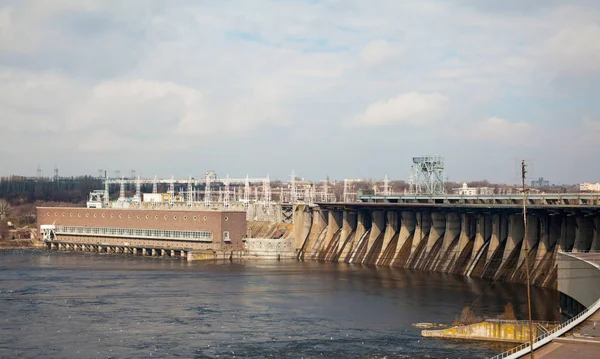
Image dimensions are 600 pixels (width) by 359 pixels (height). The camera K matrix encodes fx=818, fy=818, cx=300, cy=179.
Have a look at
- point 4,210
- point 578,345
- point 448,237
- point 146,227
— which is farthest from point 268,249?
point 4,210

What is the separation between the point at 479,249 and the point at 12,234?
58.9 metres

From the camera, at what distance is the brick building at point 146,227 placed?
3049 inches

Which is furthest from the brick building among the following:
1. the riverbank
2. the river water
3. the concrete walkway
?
the concrete walkway

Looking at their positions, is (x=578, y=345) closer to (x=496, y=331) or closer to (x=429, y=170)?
(x=496, y=331)

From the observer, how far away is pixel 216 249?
77.2m

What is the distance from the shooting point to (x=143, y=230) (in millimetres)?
83250

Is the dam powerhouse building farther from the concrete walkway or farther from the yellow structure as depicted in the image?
the concrete walkway

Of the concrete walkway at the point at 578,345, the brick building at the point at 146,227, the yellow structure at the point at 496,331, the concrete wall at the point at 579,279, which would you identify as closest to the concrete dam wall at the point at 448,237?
the brick building at the point at 146,227

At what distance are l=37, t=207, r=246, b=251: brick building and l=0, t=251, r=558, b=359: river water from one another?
9.85 m

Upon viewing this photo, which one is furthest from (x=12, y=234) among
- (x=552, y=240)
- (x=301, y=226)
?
(x=552, y=240)

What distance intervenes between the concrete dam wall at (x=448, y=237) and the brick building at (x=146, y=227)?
7.06 meters

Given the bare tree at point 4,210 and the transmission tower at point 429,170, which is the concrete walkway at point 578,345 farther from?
the bare tree at point 4,210

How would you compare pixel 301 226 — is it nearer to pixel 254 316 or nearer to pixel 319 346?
pixel 254 316

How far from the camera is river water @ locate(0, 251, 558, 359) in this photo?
114ft
